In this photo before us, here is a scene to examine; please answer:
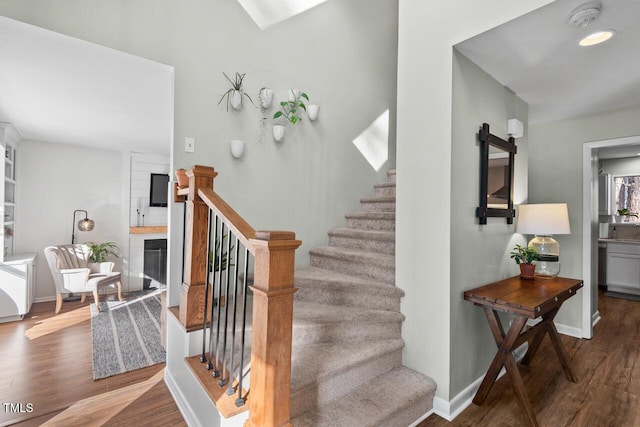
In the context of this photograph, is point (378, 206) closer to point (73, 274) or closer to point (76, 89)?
point (76, 89)

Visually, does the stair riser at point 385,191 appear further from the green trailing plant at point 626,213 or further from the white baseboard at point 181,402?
the green trailing plant at point 626,213

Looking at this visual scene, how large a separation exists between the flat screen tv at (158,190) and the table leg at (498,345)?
5.17 meters

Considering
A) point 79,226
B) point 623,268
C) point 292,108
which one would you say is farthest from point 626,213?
point 79,226

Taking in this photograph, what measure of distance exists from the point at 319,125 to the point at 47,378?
10.2 feet

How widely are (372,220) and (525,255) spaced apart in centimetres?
130

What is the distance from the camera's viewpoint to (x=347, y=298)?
2.33 metres

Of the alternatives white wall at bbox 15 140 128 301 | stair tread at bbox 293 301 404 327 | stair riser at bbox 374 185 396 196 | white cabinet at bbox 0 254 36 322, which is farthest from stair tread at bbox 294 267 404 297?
white wall at bbox 15 140 128 301

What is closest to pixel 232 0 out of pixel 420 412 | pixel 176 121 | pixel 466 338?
pixel 176 121

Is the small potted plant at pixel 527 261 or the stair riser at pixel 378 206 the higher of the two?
the stair riser at pixel 378 206

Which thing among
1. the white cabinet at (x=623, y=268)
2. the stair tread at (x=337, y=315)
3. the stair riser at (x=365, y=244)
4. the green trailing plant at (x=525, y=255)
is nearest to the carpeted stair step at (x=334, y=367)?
the stair tread at (x=337, y=315)

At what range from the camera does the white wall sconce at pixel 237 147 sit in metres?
2.59

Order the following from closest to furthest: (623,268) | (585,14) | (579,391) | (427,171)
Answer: (585,14) → (427,171) → (579,391) → (623,268)

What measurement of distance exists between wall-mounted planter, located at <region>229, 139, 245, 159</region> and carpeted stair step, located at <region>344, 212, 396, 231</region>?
1378 millimetres

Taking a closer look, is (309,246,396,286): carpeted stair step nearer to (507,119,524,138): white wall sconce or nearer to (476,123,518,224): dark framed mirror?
(476,123,518,224): dark framed mirror
